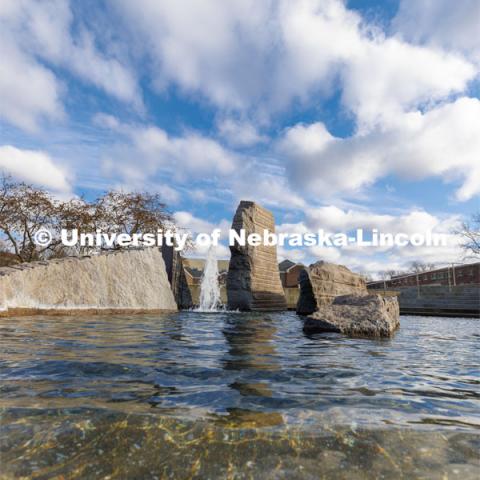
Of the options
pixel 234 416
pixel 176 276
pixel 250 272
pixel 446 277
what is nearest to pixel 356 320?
pixel 234 416

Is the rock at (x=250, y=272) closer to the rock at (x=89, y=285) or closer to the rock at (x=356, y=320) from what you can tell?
the rock at (x=89, y=285)

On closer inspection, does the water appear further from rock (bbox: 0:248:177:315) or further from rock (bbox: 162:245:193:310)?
rock (bbox: 162:245:193:310)

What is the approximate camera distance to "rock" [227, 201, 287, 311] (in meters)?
16.0

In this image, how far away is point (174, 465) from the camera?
5.65ft

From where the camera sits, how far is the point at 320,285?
13.2 m

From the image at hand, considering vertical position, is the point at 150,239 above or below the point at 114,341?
above

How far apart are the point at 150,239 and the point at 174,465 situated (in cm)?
2541

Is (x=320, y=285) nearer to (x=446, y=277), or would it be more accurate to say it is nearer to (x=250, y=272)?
(x=250, y=272)

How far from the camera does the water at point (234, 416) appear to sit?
1.73 m

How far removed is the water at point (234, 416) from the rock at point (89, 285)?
5.60 m

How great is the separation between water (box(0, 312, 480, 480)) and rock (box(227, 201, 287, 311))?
11.9 metres

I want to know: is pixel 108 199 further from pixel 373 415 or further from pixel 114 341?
pixel 373 415

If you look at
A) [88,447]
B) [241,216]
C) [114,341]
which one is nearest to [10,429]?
[88,447]

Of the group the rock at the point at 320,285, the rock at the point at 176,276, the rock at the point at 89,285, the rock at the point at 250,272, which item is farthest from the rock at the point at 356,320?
the rock at the point at 176,276
